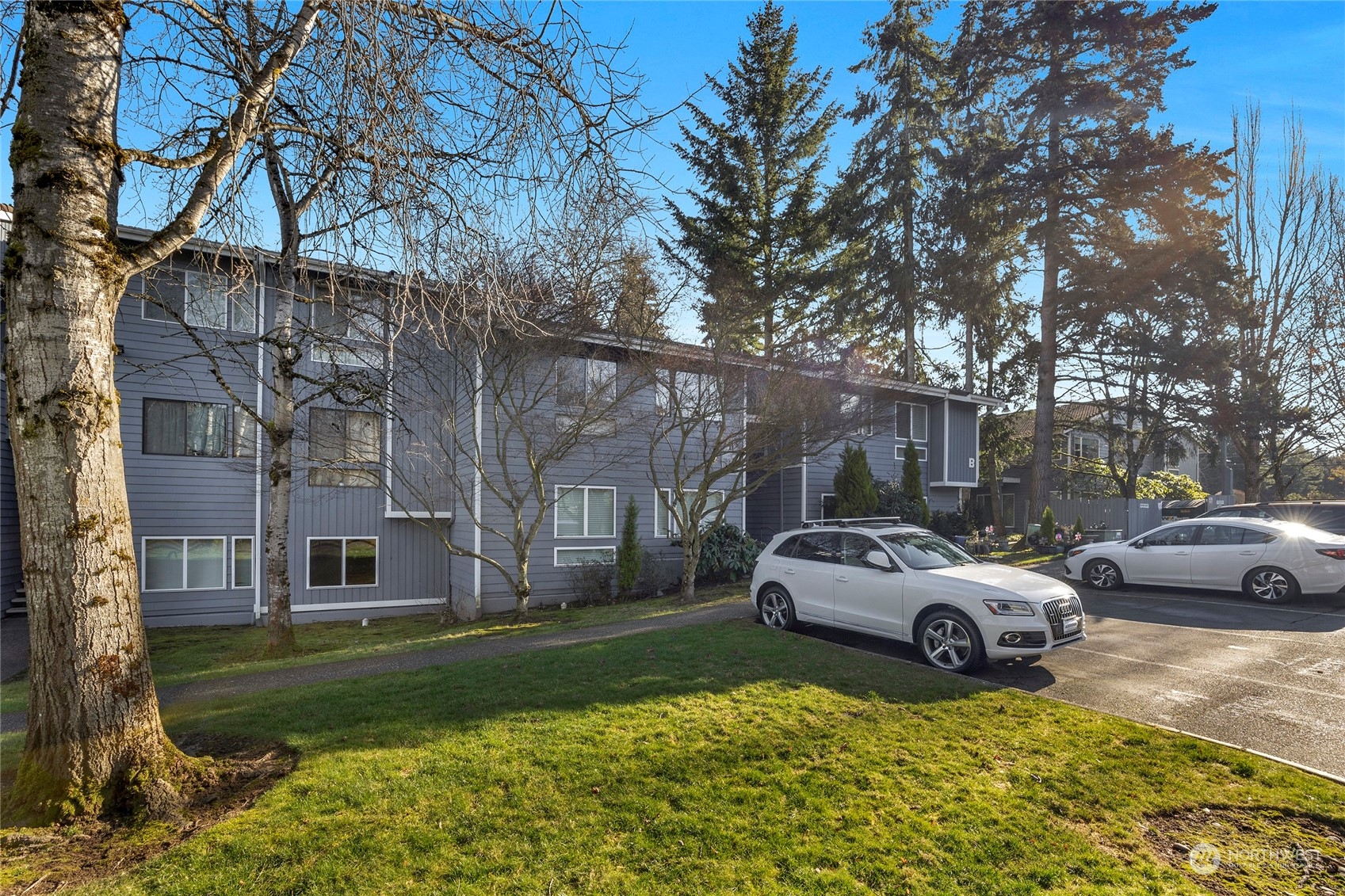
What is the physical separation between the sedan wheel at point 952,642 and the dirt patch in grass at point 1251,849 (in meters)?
2.90

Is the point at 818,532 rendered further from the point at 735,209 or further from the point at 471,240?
the point at 735,209

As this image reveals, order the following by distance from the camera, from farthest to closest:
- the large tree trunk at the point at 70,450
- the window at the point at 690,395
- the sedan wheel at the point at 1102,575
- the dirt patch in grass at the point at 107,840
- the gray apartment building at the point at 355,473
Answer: the gray apartment building at the point at 355,473, the sedan wheel at the point at 1102,575, the window at the point at 690,395, the large tree trunk at the point at 70,450, the dirt patch in grass at the point at 107,840

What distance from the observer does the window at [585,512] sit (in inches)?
620

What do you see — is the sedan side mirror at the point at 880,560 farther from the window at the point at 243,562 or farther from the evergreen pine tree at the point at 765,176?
the evergreen pine tree at the point at 765,176

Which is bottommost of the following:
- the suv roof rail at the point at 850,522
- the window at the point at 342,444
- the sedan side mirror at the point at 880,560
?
the sedan side mirror at the point at 880,560

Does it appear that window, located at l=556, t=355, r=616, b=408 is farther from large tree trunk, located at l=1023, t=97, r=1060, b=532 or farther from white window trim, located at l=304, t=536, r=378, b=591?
large tree trunk, located at l=1023, t=97, r=1060, b=532

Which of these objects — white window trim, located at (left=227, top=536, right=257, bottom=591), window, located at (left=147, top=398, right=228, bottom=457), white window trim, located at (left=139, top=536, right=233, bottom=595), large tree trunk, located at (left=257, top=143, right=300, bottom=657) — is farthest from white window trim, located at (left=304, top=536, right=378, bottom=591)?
large tree trunk, located at (left=257, top=143, right=300, bottom=657)

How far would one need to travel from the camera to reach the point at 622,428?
14.9m

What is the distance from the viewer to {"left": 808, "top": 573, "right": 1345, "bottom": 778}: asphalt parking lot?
573 centimetres

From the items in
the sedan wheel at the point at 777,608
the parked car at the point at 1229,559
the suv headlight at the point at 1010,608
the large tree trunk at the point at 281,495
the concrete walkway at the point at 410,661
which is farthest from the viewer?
the parked car at the point at 1229,559

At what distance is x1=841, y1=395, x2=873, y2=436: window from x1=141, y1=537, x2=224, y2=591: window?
1382 cm

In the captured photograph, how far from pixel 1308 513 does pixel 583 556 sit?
15.3 metres

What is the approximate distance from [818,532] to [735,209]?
1853 centimetres

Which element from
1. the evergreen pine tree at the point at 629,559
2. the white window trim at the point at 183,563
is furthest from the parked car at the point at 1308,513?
the white window trim at the point at 183,563
